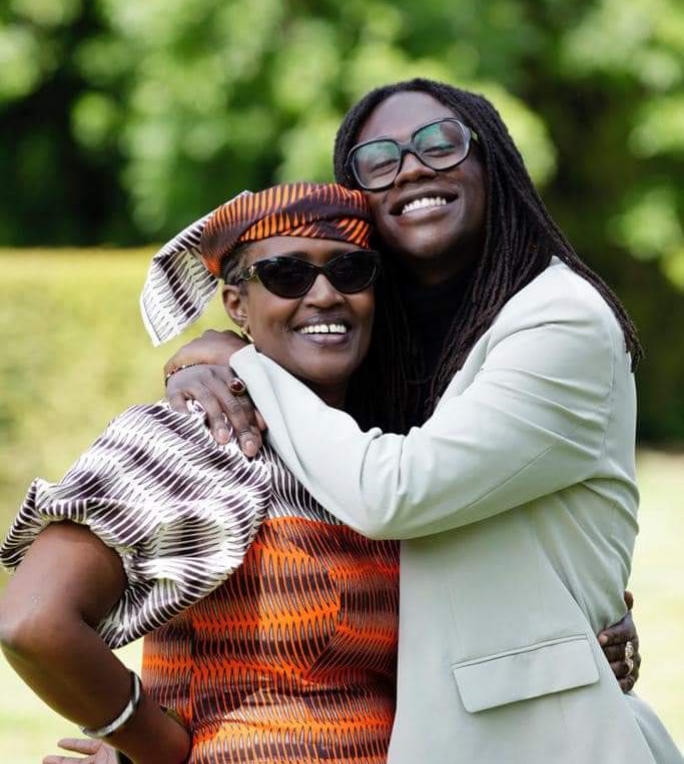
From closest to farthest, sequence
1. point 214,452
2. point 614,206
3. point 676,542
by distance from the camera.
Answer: point 214,452
point 676,542
point 614,206

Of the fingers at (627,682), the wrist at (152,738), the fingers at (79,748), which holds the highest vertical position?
the wrist at (152,738)

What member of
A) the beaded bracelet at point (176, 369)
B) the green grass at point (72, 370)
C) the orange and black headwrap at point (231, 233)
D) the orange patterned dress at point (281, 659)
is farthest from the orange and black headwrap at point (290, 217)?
the green grass at point (72, 370)

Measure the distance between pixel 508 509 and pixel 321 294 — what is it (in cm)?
60

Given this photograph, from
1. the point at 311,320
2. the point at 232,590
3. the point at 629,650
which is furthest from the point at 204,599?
the point at 629,650

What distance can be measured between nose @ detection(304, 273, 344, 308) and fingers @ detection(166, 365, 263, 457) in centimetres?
24

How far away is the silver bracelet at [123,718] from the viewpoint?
8.65 ft

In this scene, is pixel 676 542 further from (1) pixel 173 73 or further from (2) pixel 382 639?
(2) pixel 382 639

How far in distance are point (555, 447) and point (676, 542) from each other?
8.72 m

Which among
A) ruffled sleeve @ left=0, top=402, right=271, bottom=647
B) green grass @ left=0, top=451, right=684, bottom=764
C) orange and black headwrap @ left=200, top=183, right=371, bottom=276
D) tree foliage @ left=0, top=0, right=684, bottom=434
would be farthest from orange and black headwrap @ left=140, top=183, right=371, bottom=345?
tree foliage @ left=0, top=0, right=684, bottom=434

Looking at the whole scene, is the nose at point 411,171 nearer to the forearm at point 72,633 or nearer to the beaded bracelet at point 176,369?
the beaded bracelet at point 176,369

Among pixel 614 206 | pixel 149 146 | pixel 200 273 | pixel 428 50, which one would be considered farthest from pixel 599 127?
pixel 200 273

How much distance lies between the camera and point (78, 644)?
2.53 metres

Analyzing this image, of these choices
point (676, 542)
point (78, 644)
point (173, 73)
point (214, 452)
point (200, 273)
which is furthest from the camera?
point (173, 73)

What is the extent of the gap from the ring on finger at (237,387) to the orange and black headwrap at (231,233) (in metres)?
0.29
